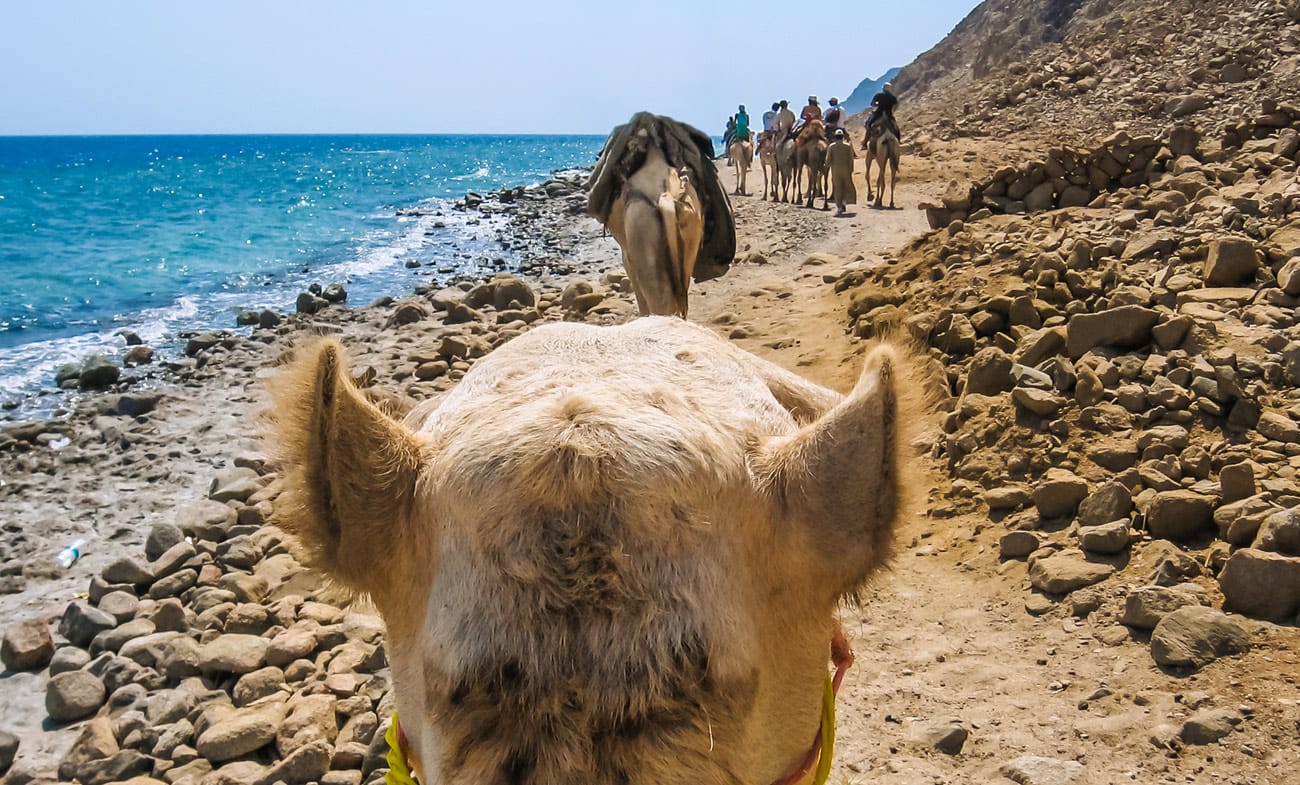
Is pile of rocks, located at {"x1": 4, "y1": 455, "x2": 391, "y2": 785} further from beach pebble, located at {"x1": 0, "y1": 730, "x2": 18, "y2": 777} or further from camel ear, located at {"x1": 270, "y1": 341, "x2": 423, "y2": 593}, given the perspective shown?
camel ear, located at {"x1": 270, "y1": 341, "x2": 423, "y2": 593}

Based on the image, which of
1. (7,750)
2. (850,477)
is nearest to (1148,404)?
(850,477)

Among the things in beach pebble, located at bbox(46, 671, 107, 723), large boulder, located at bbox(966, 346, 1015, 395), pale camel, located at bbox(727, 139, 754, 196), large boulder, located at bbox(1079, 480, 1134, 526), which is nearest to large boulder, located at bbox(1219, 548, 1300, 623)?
large boulder, located at bbox(1079, 480, 1134, 526)

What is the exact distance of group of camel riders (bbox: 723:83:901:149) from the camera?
22750mm

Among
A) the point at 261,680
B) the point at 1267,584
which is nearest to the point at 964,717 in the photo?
the point at 1267,584

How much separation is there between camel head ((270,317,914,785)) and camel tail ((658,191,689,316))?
6052 mm

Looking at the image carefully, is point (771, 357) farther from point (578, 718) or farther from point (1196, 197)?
point (578, 718)

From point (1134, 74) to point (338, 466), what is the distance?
100 feet

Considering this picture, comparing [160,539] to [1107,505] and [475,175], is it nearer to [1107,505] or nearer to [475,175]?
[1107,505]

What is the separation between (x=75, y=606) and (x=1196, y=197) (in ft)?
34.4

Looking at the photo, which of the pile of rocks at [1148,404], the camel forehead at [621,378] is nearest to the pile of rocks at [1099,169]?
the pile of rocks at [1148,404]

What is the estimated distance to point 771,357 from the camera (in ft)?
34.1

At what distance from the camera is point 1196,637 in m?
3.95

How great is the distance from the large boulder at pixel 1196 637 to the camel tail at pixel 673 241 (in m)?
5.17

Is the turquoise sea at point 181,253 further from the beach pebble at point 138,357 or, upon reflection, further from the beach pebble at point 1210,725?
the beach pebble at point 1210,725
